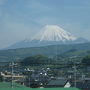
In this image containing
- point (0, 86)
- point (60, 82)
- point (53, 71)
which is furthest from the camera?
point (53, 71)

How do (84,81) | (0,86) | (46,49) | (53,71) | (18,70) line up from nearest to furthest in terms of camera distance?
(0,86), (84,81), (18,70), (53,71), (46,49)

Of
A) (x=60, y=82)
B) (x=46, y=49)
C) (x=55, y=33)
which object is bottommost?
(x=60, y=82)

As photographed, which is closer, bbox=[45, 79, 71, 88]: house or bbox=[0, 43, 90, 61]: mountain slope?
bbox=[45, 79, 71, 88]: house

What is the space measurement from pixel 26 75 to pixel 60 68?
296 centimetres

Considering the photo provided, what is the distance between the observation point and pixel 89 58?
3716cm

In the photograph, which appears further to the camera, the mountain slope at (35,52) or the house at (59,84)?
the mountain slope at (35,52)

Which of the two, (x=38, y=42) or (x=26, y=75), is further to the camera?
(x=38, y=42)

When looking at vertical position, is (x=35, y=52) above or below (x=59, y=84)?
above

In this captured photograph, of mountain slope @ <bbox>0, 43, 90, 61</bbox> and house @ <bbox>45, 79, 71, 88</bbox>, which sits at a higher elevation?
mountain slope @ <bbox>0, 43, 90, 61</bbox>

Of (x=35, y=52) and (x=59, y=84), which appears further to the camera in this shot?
(x=35, y=52)

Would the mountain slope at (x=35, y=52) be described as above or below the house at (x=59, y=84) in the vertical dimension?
above

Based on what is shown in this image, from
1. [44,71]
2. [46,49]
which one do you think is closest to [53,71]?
[44,71]

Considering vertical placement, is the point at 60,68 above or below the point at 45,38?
below

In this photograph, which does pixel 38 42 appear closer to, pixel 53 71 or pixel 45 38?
pixel 45 38
